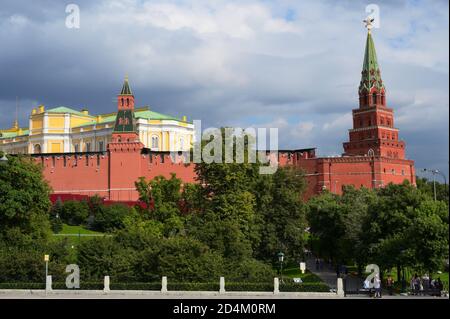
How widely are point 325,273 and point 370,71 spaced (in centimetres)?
5278

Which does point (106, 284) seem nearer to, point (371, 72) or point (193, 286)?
point (193, 286)

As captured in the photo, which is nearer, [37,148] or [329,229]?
[329,229]

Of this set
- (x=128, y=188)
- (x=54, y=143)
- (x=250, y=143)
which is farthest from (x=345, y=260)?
(x=54, y=143)

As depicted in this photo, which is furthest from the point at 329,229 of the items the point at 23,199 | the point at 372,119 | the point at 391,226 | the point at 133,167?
the point at 372,119

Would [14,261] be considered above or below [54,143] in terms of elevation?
below

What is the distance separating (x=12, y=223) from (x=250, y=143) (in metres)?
15.8

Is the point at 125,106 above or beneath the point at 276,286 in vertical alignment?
above

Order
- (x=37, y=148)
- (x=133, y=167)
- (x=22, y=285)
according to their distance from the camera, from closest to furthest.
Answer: (x=22, y=285), (x=133, y=167), (x=37, y=148)

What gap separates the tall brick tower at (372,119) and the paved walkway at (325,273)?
41328mm

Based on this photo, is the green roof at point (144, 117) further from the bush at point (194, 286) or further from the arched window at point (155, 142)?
the bush at point (194, 286)

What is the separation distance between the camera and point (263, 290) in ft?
112

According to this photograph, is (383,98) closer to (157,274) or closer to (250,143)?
(250,143)

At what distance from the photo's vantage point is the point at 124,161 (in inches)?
3137

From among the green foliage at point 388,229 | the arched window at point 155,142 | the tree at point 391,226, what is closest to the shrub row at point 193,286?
the tree at point 391,226
